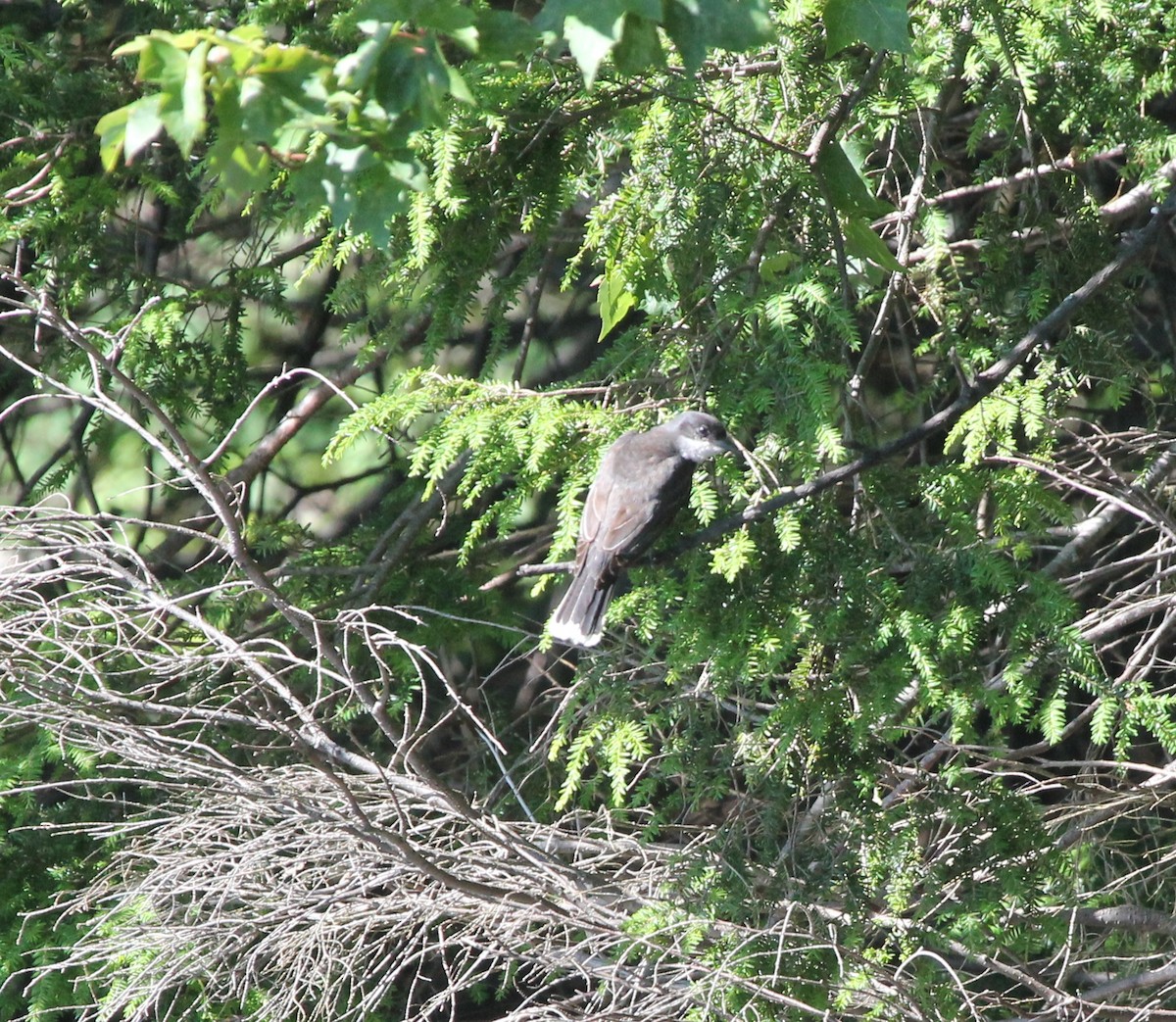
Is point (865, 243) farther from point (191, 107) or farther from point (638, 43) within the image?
point (191, 107)

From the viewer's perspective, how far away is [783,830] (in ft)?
13.9

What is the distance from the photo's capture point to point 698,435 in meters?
3.90

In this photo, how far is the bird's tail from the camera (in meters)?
4.11

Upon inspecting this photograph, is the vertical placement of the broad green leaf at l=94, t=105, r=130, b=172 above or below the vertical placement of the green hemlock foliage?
above

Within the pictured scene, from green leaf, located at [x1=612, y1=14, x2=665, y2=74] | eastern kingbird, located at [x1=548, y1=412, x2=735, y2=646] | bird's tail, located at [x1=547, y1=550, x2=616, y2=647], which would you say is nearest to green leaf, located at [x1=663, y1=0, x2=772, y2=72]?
green leaf, located at [x1=612, y1=14, x2=665, y2=74]

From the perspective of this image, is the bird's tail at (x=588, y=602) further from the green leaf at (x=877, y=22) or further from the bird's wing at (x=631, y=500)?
the green leaf at (x=877, y=22)

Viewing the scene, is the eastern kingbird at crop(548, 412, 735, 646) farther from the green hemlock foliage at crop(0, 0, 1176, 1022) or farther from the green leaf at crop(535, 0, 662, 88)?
the green leaf at crop(535, 0, 662, 88)

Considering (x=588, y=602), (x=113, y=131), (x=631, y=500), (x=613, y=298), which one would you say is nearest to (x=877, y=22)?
(x=613, y=298)

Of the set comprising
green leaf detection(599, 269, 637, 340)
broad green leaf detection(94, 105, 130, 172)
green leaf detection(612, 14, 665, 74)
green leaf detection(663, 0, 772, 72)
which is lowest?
green leaf detection(599, 269, 637, 340)

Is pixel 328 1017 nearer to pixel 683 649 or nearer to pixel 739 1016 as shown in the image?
pixel 739 1016

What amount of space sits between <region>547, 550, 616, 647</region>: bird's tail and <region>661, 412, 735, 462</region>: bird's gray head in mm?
438

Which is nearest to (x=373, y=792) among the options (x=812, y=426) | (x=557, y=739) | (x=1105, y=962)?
(x=557, y=739)

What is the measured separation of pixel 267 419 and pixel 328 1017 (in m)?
3.54

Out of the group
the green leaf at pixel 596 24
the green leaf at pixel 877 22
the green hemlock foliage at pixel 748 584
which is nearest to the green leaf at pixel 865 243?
the green hemlock foliage at pixel 748 584
